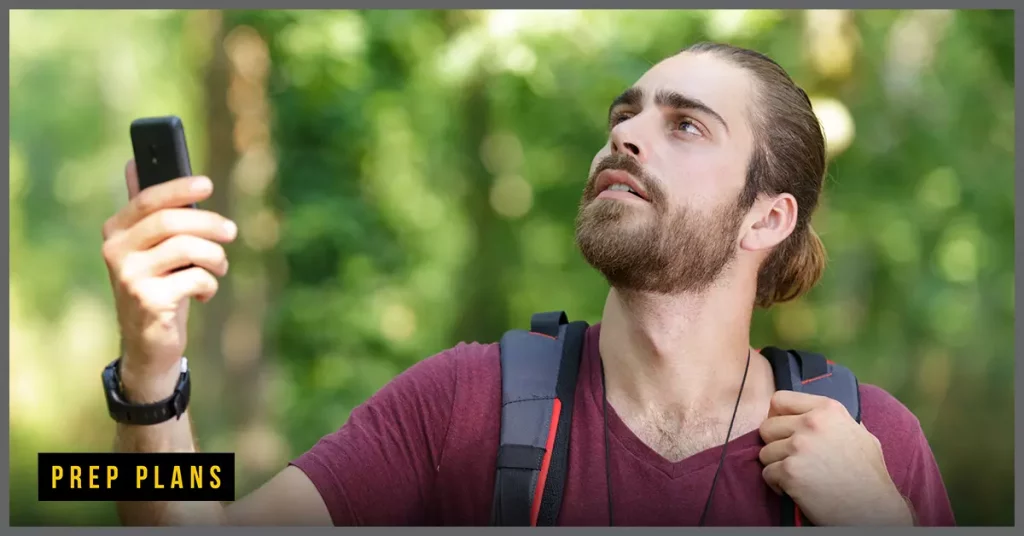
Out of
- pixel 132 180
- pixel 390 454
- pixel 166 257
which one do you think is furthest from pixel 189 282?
pixel 390 454

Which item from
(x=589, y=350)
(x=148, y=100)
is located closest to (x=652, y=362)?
(x=589, y=350)

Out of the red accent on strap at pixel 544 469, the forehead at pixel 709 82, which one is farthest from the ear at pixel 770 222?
the red accent on strap at pixel 544 469

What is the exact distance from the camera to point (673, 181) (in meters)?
3.04

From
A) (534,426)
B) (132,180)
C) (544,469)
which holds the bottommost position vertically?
(544,469)

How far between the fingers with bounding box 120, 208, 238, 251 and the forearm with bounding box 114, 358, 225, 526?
0.35 m

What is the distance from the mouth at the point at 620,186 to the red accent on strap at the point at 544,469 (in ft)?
2.25

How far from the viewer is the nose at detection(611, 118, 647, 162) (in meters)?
3.02

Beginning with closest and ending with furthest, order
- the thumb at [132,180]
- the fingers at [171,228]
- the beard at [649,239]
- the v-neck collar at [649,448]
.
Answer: the fingers at [171,228], the thumb at [132,180], the v-neck collar at [649,448], the beard at [649,239]

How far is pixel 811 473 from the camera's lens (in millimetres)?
2682

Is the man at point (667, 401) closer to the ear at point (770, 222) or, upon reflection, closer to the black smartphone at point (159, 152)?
the ear at point (770, 222)

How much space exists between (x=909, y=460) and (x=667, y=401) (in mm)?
708

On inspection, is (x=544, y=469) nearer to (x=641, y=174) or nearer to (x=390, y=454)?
(x=390, y=454)

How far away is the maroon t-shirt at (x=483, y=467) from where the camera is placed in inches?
108

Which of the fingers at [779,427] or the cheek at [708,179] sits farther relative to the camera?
the cheek at [708,179]
